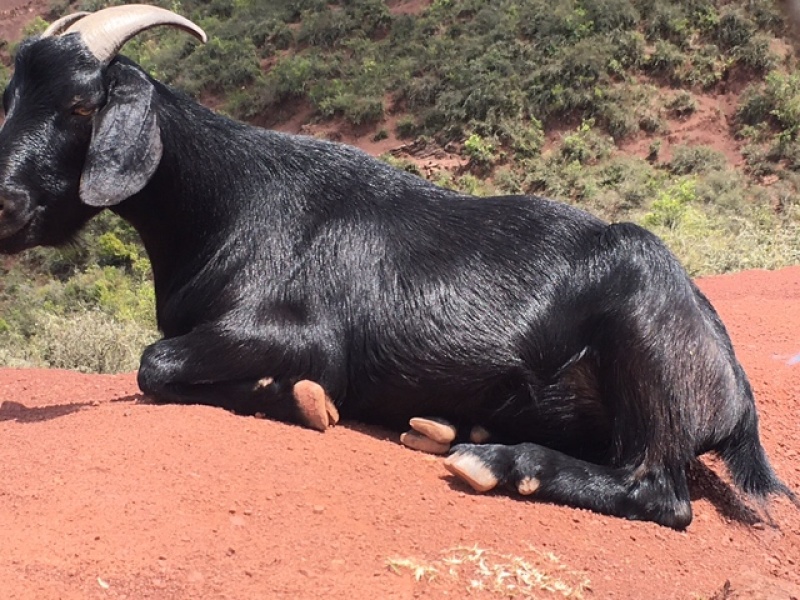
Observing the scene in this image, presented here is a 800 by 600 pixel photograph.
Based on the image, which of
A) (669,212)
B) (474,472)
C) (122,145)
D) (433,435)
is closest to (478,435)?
(433,435)

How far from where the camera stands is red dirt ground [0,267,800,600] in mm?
2689

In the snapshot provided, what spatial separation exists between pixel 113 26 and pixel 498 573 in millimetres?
3090

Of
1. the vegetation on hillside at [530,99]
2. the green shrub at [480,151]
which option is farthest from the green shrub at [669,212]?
the green shrub at [480,151]

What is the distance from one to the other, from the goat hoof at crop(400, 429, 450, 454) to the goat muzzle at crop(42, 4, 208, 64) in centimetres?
225

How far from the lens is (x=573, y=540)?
3328 mm

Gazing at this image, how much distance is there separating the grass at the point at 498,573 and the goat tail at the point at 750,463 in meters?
1.22

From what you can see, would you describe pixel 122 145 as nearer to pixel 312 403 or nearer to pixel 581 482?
pixel 312 403

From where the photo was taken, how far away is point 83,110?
425 centimetres

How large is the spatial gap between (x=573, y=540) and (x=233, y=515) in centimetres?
122

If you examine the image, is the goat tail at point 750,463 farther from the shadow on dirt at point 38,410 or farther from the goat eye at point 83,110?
the goat eye at point 83,110

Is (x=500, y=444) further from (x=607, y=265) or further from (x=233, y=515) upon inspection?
(x=233, y=515)

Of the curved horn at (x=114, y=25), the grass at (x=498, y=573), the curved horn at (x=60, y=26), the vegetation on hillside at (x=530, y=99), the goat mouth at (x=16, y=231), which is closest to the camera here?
the grass at (x=498, y=573)

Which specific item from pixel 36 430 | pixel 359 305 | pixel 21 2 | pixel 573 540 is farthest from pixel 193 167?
pixel 21 2

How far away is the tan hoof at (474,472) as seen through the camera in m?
3.55
